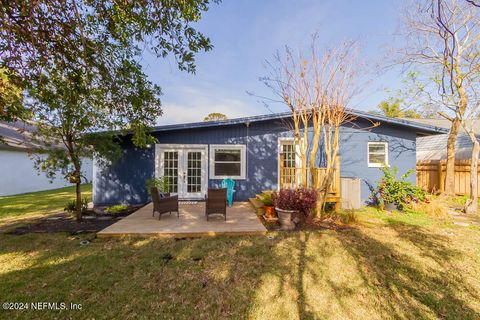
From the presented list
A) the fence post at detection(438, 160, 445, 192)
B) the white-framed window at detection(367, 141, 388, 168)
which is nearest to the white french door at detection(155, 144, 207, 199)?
the white-framed window at detection(367, 141, 388, 168)

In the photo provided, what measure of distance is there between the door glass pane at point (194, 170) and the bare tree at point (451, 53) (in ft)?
30.7

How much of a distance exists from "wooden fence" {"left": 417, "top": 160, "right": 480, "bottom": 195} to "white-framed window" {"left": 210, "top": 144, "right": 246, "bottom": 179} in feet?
29.3

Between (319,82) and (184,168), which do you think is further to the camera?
(184,168)

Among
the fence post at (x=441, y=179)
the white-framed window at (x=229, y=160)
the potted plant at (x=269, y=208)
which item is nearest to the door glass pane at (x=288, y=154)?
the white-framed window at (x=229, y=160)

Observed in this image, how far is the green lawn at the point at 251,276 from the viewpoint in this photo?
8.06 feet

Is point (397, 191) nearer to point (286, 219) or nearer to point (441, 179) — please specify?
point (286, 219)

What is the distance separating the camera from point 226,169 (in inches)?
324

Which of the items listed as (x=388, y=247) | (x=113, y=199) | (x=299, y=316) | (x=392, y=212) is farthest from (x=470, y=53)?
(x=113, y=199)

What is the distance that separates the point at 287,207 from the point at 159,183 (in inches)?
166

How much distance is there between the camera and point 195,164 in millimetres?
8164

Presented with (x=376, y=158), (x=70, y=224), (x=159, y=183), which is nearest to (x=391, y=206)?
(x=376, y=158)

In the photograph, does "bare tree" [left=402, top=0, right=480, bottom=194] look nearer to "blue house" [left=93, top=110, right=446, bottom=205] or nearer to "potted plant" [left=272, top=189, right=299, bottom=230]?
"blue house" [left=93, top=110, right=446, bottom=205]

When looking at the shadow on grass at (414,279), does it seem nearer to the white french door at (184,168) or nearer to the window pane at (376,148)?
the window pane at (376,148)

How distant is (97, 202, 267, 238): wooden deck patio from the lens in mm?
4664
